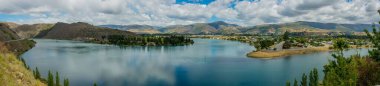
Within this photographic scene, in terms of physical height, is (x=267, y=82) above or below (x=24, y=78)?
below

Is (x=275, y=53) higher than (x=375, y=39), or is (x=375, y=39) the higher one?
(x=375, y=39)

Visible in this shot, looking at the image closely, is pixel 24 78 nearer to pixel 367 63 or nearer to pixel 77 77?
pixel 367 63

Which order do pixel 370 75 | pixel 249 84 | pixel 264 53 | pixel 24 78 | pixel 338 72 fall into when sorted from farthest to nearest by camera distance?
pixel 264 53 < pixel 249 84 < pixel 370 75 < pixel 338 72 < pixel 24 78

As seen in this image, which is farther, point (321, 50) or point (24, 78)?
point (321, 50)

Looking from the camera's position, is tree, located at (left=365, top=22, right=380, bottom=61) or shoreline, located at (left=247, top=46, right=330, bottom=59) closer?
tree, located at (left=365, top=22, right=380, bottom=61)

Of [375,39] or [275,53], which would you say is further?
[275,53]

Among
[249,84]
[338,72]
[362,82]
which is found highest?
[338,72]

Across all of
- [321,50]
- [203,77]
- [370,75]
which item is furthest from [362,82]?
[321,50]

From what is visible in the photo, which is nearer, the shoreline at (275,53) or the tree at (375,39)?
the tree at (375,39)

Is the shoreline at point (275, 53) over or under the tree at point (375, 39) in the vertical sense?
under

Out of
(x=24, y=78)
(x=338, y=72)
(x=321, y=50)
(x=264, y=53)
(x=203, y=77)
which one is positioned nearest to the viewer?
(x=24, y=78)

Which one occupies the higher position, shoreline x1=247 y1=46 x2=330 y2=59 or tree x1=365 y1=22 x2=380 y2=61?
tree x1=365 y1=22 x2=380 y2=61
